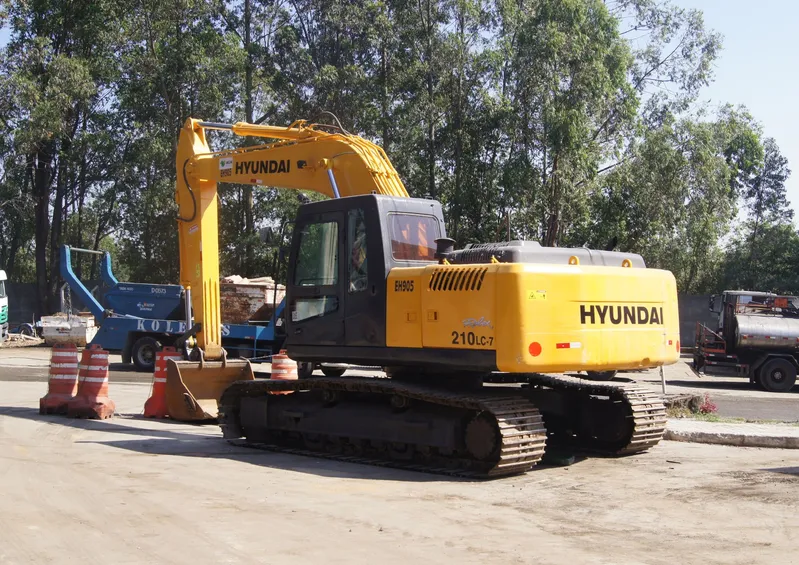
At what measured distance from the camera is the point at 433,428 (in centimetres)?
998

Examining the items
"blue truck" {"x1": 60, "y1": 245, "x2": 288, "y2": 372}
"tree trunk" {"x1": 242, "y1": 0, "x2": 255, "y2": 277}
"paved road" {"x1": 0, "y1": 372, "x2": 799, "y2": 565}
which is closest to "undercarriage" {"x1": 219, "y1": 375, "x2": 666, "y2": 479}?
"paved road" {"x1": 0, "y1": 372, "x2": 799, "y2": 565}

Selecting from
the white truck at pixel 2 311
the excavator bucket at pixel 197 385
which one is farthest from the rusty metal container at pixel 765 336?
the white truck at pixel 2 311

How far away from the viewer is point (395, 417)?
10.4 m

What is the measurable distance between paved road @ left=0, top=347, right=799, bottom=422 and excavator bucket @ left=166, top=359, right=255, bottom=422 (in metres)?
7.95

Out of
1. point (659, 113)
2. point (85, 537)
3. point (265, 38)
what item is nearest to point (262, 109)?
point (265, 38)

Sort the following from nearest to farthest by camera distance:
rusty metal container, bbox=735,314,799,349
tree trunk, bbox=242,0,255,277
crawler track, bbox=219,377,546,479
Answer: crawler track, bbox=219,377,546,479 < rusty metal container, bbox=735,314,799,349 < tree trunk, bbox=242,0,255,277

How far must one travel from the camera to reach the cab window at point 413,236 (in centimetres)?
1044

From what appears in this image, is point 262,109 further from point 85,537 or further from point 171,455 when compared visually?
point 85,537

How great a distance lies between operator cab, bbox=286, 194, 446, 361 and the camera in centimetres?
1032

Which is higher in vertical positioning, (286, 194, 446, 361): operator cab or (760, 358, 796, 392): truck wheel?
(286, 194, 446, 361): operator cab

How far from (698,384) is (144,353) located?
14652mm

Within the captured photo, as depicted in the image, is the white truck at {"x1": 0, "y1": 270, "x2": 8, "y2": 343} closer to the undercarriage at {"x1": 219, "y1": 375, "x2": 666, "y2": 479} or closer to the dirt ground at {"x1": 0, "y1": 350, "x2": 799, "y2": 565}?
the dirt ground at {"x1": 0, "y1": 350, "x2": 799, "y2": 565}

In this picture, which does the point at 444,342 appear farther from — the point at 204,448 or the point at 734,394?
the point at 734,394

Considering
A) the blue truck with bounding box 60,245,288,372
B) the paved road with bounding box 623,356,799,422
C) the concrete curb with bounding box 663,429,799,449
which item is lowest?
the paved road with bounding box 623,356,799,422
